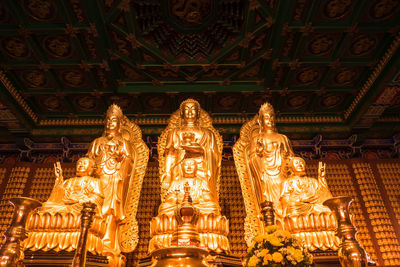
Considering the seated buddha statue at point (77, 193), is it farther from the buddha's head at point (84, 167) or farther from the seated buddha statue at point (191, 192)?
the seated buddha statue at point (191, 192)

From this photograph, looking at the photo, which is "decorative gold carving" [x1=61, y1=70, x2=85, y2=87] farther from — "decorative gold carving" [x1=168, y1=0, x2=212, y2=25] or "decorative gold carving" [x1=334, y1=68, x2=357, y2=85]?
"decorative gold carving" [x1=334, y1=68, x2=357, y2=85]

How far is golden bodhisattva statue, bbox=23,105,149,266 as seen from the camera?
364 cm

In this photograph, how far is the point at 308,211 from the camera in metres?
3.81

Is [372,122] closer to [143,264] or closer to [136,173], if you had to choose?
[136,173]

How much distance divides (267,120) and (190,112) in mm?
1187

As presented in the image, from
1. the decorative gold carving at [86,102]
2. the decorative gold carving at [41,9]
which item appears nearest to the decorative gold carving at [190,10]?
the decorative gold carving at [41,9]

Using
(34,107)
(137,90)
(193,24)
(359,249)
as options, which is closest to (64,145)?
(34,107)

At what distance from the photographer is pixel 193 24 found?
5.26m

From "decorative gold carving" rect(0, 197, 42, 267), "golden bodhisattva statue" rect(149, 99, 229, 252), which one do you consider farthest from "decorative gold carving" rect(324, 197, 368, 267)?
"decorative gold carving" rect(0, 197, 42, 267)

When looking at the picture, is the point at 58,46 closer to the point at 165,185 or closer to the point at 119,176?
the point at 119,176

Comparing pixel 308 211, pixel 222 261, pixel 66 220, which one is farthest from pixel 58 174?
pixel 308 211

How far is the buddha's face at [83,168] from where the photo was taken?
13.8 ft

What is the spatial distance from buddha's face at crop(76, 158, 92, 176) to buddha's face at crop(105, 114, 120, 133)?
2.56ft

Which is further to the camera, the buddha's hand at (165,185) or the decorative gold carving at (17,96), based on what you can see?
the decorative gold carving at (17,96)
